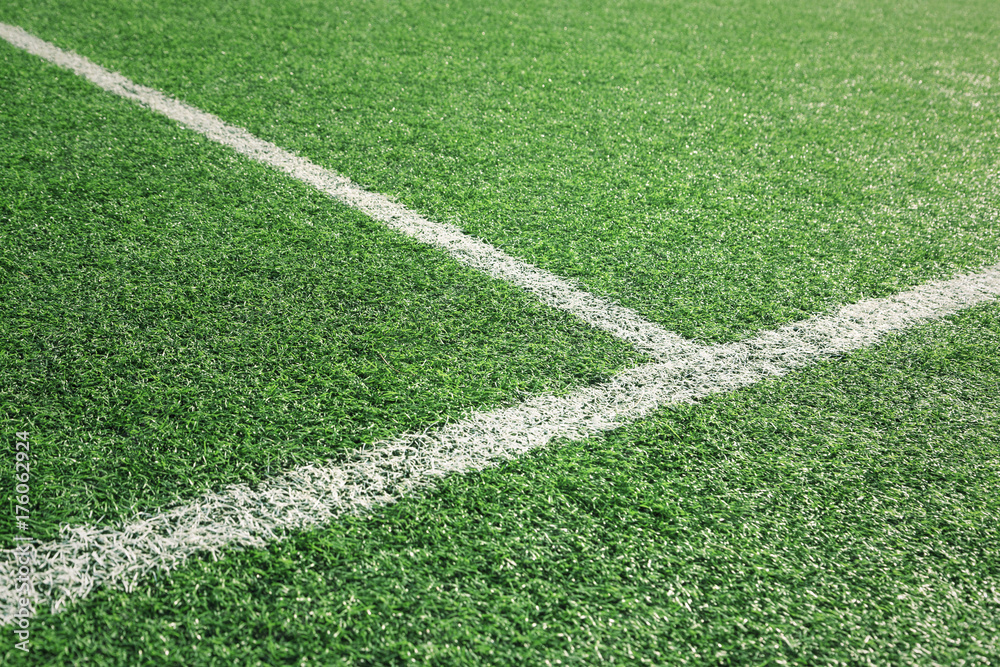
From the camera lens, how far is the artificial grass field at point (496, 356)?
1192 mm

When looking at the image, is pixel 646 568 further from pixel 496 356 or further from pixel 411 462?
pixel 496 356

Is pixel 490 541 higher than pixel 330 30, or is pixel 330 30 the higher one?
pixel 330 30

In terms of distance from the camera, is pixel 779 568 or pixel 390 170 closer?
pixel 779 568

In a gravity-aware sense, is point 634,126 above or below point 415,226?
above

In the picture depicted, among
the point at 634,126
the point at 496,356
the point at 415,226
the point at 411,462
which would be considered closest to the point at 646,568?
the point at 411,462

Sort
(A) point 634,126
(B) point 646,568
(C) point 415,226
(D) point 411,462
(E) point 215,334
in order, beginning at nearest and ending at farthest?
(B) point 646,568 → (D) point 411,462 → (E) point 215,334 → (C) point 415,226 → (A) point 634,126

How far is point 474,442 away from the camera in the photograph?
151 centimetres

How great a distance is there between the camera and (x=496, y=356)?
1754 mm

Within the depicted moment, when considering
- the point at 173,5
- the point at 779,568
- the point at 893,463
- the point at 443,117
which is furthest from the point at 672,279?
the point at 173,5

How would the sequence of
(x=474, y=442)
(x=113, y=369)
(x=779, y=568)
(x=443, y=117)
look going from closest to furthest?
(x=779, y=568)
(x=474, y=442)
(x=113, y=369)
(x=443, y=117)

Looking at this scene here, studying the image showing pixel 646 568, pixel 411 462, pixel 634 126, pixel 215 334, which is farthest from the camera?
pixel 634 126

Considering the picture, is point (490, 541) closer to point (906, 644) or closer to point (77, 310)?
point (906, 644)

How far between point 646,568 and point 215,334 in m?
1.07

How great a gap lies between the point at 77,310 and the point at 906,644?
177 cm
